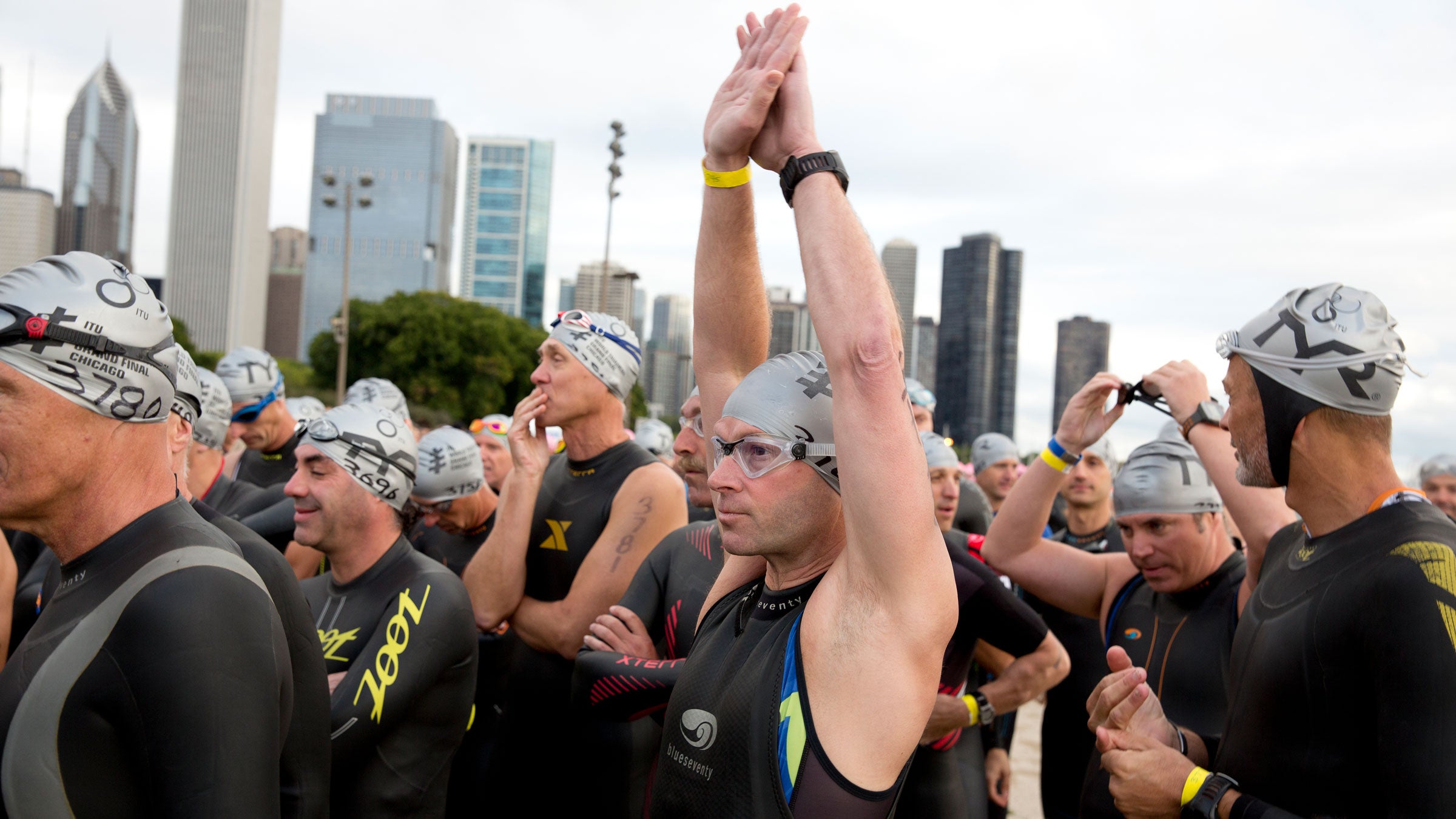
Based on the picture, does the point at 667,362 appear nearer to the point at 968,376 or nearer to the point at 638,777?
the point at 968,376

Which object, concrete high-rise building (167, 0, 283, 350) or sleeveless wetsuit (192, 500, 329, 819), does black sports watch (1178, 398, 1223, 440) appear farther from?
concrete high-rise building (167, 0, 283, 350)

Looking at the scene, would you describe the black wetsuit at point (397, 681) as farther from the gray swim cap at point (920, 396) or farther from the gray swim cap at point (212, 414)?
the gray swim cap at point (920, 396)

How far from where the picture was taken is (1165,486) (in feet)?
13.8

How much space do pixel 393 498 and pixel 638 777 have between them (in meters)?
1.57

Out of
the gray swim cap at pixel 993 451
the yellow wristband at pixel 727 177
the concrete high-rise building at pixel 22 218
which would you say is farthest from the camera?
the concrete high-rise building at pixel 22 218

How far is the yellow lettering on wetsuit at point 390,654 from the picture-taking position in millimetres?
3367

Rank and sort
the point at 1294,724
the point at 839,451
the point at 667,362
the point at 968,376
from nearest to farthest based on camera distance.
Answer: the point at 839,451, the point at 1294,724, the point at 968,376, the point at 667,362

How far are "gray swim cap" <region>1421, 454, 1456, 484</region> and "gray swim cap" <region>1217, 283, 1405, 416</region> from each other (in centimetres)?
704

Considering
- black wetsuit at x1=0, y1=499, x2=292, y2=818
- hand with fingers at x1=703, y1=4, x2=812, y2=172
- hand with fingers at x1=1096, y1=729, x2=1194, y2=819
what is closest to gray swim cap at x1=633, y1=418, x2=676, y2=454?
hand with fingers at x1=1096, y1=729, x2=1194, y2=819

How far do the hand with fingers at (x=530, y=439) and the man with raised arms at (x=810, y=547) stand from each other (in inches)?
90.6

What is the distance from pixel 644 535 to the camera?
4441 millimetres

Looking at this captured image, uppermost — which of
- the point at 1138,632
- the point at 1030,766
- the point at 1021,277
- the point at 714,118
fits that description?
the point at 1021,277

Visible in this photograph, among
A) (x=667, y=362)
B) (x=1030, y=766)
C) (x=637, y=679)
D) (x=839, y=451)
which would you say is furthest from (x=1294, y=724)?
(x=667, y=362)

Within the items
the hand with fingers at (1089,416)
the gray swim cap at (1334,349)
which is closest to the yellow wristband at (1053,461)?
the hand with fingers at (1089,416)
